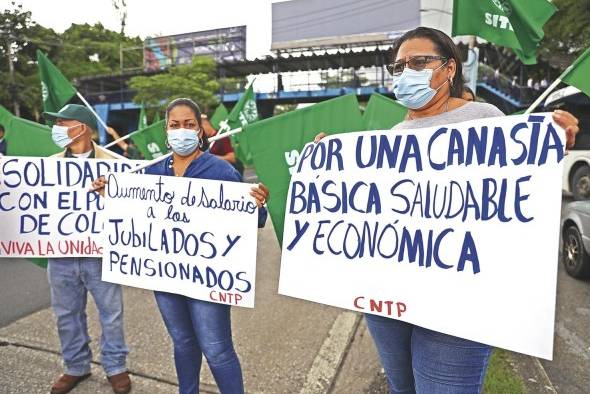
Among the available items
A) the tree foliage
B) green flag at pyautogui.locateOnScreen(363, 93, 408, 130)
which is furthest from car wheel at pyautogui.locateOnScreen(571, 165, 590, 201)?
the tree foliage

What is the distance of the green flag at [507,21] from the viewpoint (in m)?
2.40

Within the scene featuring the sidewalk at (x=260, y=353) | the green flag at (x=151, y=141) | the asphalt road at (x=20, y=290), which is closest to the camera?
the sidewalk at (x=260, y=353)

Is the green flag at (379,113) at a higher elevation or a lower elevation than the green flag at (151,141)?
higher

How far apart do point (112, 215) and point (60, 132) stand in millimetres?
760

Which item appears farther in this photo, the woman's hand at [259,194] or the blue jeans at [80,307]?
the blue jeans at [80,307]

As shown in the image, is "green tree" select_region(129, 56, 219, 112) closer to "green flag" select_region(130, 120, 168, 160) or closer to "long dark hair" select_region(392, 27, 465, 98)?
"green flag" select_region(130, 120, 168, 160)

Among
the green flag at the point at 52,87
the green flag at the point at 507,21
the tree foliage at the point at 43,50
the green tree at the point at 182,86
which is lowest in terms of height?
the green flag at the point at 52,87

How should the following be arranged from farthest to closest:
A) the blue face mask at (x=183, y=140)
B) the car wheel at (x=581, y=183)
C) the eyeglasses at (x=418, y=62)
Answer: the car wheel at (x=581, y=183) → the blue face mask at (x=183, y=140) → the eyeglasses at (x=418, y=62)

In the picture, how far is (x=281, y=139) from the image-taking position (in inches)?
108

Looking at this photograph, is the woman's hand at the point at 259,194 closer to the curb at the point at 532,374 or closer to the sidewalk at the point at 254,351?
the sidewalk at the point at 254,351

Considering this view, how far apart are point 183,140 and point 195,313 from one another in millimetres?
887

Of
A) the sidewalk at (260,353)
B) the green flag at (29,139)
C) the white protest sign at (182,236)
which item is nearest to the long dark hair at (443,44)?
the white protest sign at (182,236)

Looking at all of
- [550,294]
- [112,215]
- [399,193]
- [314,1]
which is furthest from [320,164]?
[314,1]

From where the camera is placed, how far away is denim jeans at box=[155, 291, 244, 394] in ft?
7.05
